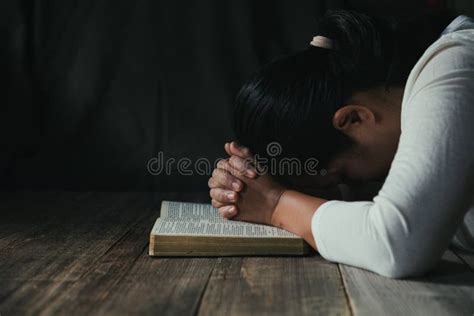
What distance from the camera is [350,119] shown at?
1.12 meters

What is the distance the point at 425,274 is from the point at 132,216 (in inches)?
29.8

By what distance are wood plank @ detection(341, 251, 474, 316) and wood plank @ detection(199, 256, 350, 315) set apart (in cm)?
2

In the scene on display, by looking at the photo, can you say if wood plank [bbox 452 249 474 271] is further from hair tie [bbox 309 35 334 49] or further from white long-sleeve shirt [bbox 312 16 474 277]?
hair tie [bbox 309 35 334 49]

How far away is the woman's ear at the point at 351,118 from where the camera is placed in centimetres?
111

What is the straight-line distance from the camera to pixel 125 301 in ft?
2.61

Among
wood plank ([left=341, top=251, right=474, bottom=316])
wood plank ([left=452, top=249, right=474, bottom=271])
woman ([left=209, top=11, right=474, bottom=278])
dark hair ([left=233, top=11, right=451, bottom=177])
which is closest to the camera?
wood plank ([left=341, top=251, right=474, bottom=316])

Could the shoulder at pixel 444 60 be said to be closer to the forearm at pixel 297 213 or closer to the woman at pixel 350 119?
the woman at pixel 350 119

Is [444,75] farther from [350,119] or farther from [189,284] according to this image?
[189,284]

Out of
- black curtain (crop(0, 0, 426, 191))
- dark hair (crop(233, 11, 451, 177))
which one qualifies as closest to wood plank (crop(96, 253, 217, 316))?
dark hair (crop(233, 11, 451, 177))

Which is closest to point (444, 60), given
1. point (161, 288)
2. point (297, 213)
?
point (297, 213)

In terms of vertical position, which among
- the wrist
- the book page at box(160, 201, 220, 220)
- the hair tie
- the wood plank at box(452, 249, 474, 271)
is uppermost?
the hair tie

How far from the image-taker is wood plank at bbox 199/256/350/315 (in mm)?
764

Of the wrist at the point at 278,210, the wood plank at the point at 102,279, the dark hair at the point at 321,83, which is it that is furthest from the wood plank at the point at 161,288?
the dark hair at the point at 321,83

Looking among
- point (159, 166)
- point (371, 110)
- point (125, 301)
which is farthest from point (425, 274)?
point (159, 166)
